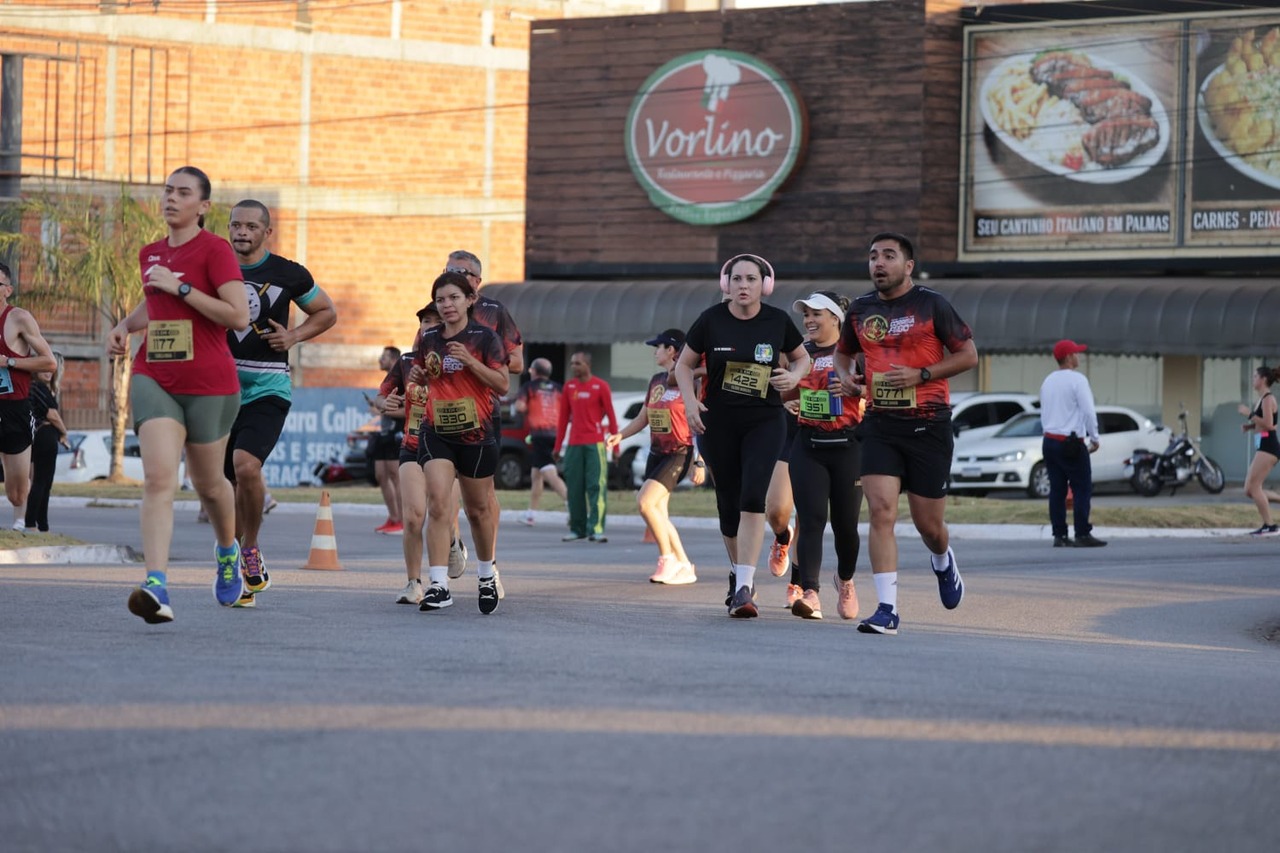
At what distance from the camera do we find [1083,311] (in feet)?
123

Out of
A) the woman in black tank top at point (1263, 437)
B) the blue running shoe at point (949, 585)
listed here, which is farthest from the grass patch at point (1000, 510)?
the blue running shoe at point (949, 585)

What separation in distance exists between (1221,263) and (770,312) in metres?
28.8

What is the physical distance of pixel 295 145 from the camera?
56.2 m

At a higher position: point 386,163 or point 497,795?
point 386,163

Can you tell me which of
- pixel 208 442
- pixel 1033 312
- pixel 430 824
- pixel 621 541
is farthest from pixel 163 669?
pixel 1033 312

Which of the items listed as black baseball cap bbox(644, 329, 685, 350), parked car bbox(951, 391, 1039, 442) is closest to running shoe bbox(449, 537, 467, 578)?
black baseball cap bbox(644, 329, 685, 350)

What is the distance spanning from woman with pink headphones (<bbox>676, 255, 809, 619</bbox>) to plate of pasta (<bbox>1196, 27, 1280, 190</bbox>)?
28.4 meters

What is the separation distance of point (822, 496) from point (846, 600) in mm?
622

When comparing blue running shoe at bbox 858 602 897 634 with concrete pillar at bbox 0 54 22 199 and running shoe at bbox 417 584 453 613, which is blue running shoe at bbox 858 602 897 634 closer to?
running shoe at bbox 417 584 453 613

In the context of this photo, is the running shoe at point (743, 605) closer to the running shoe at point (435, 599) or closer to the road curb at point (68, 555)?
the running shoe at point (435, 599)

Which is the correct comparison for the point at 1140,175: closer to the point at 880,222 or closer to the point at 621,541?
the point at 880,222

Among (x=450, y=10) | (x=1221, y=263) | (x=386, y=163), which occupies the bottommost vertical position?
(x=1221, y=263)

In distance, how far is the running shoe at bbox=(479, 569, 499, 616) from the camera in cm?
1128

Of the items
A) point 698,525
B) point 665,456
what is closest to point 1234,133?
point 698,525
